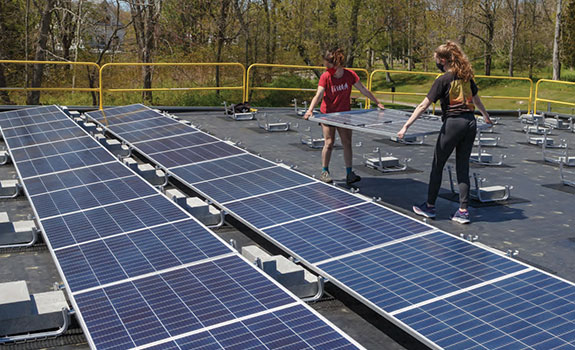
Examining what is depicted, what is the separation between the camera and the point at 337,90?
35.0 feet

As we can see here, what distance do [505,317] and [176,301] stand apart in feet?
8.30

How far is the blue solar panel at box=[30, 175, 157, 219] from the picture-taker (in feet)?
26.5

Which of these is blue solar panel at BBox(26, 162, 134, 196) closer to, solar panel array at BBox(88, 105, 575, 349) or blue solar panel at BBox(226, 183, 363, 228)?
solar panel array at BBox(88, 105, 575, 349)

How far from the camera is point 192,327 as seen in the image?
4668 millimetres

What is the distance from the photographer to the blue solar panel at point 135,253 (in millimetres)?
5758

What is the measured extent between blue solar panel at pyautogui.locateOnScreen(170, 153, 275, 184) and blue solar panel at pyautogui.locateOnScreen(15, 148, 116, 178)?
147cm

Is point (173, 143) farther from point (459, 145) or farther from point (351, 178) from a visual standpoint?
point (459, 145)

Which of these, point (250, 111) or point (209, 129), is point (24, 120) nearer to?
point (209, 129)

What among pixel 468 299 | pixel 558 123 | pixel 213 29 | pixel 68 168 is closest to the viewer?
pixel 468 299

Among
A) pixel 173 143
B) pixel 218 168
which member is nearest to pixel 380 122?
pixel 218 168

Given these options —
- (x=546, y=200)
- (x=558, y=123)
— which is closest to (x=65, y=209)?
(x=546, y=200)

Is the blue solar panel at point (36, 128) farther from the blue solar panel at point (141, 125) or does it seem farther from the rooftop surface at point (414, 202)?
the rooftop surface at point (414, 202)

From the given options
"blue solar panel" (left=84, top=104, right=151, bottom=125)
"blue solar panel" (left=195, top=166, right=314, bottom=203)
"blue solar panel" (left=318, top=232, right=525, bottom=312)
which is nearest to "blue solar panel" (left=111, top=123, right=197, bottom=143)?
"blue solar panel" (left=84, top=104, right=151, bottom=125)

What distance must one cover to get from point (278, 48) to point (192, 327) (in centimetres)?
4626
